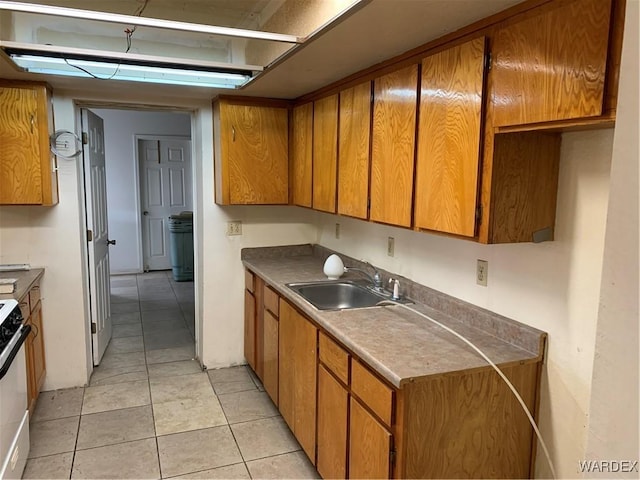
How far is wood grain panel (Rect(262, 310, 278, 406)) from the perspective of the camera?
116 inches

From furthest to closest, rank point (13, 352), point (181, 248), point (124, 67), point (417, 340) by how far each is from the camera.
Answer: point (181, 248) < point (124, 67) < point (13, 352) < point (417, 340)

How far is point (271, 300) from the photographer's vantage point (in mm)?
3000

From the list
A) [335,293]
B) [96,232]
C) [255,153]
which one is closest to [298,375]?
[335,293]

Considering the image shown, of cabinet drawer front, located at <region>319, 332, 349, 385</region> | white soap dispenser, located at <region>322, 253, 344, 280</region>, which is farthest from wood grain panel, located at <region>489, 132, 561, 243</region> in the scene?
white soap dispenser, located at <region>322, 253, 344, 280</region>

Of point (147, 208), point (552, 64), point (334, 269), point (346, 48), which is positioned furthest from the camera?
point (147, 208)

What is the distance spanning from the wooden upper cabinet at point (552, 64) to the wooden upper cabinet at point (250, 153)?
1.97m

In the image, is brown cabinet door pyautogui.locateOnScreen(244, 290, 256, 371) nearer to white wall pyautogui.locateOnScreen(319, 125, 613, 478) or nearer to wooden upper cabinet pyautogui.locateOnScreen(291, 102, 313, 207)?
wooden upper cabinet pyautogui.locateOnScreen(291, 102, 313, 207)

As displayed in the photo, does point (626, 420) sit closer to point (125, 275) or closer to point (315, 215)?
point (315, 215)

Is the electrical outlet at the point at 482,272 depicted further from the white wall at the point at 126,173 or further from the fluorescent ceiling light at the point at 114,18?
the white wall at the point at 126,173

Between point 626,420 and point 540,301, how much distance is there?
1.23 metres

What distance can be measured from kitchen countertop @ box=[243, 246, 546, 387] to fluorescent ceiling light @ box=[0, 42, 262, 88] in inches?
51.4

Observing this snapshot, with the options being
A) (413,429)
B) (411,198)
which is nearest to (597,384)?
(413,429)

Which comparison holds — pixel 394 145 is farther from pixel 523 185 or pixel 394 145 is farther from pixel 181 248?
pixel 181 248

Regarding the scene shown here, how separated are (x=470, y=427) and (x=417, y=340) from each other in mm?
367
